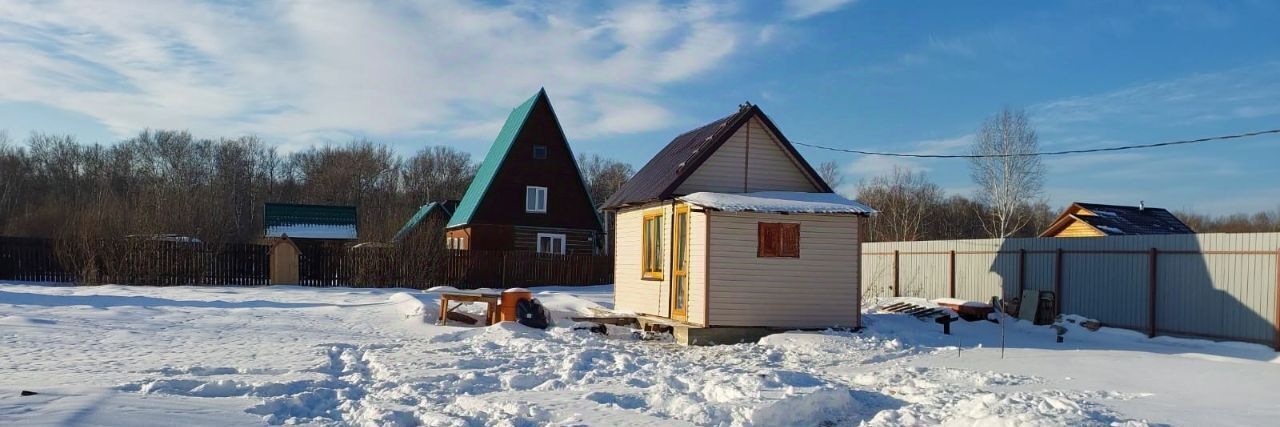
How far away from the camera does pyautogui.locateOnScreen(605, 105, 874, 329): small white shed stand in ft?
48.0

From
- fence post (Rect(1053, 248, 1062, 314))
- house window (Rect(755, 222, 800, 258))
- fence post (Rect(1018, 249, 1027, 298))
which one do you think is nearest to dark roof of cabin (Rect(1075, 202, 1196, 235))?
fence post (Rect(1018, 249, 1027, 298))

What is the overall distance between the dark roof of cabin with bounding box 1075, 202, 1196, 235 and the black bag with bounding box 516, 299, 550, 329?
58.9ft

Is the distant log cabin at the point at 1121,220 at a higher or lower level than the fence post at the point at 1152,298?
higher

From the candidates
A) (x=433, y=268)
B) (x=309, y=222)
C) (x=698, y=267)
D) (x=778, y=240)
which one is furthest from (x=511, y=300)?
(x=309, y=222)

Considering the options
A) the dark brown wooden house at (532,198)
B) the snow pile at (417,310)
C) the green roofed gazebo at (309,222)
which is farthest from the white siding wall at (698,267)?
the green roofed gazebo at (309,222)

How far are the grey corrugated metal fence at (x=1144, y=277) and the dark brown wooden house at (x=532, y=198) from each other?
15.7 metres

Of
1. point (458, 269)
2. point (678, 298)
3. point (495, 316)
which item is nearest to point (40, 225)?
point (458, 269)

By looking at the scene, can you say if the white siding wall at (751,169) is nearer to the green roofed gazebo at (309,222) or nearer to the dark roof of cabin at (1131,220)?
the dark roof of cabin at (1131,220)

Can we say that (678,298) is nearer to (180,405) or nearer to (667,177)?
(667,177)

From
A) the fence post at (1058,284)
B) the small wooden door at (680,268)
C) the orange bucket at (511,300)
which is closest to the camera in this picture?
the small wooden door at (680,268)

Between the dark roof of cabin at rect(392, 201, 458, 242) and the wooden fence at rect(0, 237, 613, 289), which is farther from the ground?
the dark roof of cabin at rect(392, 201, 458, 242)

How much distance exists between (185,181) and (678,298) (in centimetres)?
5628

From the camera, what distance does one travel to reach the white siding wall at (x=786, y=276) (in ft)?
48.0

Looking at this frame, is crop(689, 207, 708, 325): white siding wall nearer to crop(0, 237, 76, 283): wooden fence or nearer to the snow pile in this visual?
the snow pile
